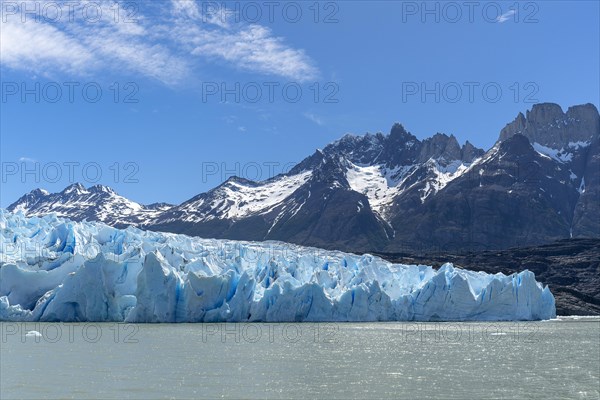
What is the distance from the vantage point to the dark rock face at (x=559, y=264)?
7150 centimetres

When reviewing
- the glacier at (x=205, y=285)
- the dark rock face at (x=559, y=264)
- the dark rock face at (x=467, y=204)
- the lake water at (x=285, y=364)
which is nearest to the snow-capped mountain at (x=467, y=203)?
the dark rock face at (x=467, y=204)

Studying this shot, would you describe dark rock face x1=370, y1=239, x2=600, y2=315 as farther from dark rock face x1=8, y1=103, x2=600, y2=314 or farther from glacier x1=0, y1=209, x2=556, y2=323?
dark rock face x1=8, y1=103, x2=600, y2=314

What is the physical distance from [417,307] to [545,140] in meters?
140

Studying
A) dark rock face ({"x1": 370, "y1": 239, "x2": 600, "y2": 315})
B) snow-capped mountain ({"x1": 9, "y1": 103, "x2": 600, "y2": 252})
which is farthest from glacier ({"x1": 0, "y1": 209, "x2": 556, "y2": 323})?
snow-capped mountain ({"x1": 9, "y1": 103, "x2": 600, "y2": 252})

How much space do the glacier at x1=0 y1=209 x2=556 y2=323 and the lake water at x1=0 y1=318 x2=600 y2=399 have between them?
2143mm

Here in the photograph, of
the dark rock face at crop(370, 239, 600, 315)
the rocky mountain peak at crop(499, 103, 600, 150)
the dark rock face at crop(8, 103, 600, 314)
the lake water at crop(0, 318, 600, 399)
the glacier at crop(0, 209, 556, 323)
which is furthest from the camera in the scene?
the rocky mountain peak at crop(499, 103, 600, 150)

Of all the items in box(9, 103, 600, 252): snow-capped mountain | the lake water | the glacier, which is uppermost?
box(9, 103, 600, 252): snow-capped mountain

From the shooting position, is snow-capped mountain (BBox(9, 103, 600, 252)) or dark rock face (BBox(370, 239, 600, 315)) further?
snow-capped mountain (BBox(9, 103, 600, 252))

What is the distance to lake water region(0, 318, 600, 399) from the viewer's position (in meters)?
16.3

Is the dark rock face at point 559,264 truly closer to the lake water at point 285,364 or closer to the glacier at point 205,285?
the glacier at point 205,285

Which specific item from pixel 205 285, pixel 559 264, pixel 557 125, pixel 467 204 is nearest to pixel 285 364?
pixel 205 285

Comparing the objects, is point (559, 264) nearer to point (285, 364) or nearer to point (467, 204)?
point (467, 204)

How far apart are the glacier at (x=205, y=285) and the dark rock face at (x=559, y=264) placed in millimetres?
22158

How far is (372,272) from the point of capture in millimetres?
45875
